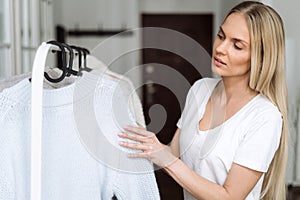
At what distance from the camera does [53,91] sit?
38.1 inches

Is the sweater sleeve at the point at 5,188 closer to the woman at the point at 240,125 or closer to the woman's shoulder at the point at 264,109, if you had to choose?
the woman at the point at 240,125

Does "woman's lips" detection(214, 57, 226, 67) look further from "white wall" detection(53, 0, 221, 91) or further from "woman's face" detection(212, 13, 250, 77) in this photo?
"white wall" detection(53, 0, 221, 91)

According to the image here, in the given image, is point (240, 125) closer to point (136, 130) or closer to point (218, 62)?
point (218, 62)

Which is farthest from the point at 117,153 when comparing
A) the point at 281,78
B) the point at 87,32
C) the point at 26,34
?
the point at 87,32

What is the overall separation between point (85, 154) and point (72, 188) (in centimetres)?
9

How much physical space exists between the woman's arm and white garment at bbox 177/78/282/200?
1.6 inches

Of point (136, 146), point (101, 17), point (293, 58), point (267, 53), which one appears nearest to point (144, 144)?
point (136, 146)

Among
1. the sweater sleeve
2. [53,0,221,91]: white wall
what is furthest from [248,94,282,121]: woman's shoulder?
[53,0,221,91]: white wall

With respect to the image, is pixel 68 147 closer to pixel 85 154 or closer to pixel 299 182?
pixel 85 154

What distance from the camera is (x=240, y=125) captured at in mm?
1155

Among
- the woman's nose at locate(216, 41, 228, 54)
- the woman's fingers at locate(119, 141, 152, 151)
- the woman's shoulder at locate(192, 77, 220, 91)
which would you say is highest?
the woman's nose at locate(216, 41, 228, 54)

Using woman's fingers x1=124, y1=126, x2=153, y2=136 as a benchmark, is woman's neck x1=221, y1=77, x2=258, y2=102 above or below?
above

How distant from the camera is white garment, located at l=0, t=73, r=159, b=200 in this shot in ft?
3.08

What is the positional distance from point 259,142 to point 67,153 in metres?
0.51
